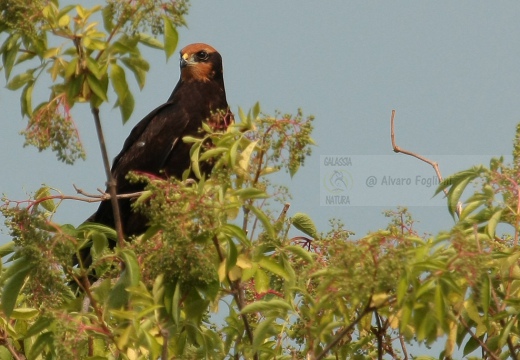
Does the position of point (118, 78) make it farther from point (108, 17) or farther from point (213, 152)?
point (213, 152)

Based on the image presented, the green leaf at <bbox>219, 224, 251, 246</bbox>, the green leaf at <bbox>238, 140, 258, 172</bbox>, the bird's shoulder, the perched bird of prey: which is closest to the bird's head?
the perched bird of prey

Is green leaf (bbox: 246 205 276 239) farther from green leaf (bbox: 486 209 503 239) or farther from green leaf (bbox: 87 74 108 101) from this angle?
green leaf (bbox: 486 209 503 239)

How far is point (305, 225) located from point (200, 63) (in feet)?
11.6

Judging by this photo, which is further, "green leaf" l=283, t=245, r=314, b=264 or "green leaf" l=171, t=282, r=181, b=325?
"green leaf" l=283, t=245, r=314, b=264

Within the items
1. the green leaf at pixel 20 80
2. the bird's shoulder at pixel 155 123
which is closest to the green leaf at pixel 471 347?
the green leaf at pixel 20 80

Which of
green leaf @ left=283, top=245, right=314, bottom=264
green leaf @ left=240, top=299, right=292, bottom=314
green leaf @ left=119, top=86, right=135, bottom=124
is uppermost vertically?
green leaf @ left=119, top=86, right=135, bottom=124

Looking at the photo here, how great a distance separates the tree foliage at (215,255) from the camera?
289 centimetres

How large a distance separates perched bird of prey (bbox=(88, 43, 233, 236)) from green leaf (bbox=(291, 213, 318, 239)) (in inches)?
104

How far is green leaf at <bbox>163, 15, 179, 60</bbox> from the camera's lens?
126 inches

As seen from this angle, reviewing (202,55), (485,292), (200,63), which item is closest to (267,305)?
(485,292)

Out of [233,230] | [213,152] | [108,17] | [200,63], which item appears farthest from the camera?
[200,63]

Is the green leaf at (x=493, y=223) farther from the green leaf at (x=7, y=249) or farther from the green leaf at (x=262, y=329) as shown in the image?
the green leaf at (x=7, y=249)

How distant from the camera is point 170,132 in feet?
22.2

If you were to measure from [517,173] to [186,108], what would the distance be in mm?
3672
